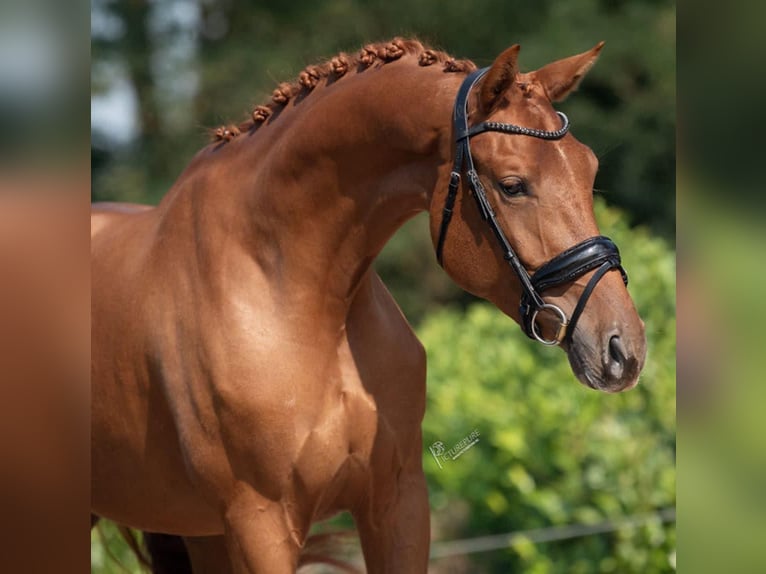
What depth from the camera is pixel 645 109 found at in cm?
1013

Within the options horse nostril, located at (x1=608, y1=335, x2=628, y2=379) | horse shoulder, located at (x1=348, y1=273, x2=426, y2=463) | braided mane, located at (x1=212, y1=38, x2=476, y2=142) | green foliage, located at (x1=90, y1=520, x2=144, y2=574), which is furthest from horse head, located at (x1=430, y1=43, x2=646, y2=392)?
green foliage, located at (x1=90, y1=520, x2=144, y2=574)

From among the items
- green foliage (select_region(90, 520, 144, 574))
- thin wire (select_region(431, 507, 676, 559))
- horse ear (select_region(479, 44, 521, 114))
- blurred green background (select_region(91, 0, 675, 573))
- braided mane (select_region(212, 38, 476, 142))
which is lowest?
thin wire (select_region(431, 507, 676, 559))

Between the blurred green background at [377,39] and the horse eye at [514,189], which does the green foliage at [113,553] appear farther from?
the blurred green background at [377,39]

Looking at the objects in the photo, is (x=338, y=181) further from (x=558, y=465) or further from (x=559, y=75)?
(x=558, y=465)

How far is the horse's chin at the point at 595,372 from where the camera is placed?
183cm

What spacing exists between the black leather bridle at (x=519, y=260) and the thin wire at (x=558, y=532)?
2.65 meters

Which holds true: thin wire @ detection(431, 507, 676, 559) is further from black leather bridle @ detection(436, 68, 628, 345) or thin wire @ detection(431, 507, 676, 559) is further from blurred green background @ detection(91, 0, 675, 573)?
blurred green background @ detection(91, 0, 675, 573)

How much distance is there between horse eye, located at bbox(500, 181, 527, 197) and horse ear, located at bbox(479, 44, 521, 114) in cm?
15

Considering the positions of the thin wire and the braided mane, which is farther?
the thin wire

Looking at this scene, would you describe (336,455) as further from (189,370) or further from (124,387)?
(124,387)

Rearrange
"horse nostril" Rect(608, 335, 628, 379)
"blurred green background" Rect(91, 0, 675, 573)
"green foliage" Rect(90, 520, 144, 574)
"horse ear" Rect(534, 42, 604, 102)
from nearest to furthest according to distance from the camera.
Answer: "horse nostril" Rect(608, 335, 628, 379) → "horse ear" Rect(534, 42, 604, 102) → "green foliage" Rect(90, 520, 144, 574) → "blurred green background" Rect(91, 0, 675, 573)

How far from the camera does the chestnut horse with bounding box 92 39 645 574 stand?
193 cm

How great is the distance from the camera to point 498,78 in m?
1.95

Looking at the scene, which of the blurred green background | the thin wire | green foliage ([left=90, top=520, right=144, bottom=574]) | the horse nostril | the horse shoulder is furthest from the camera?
the blurred green background
